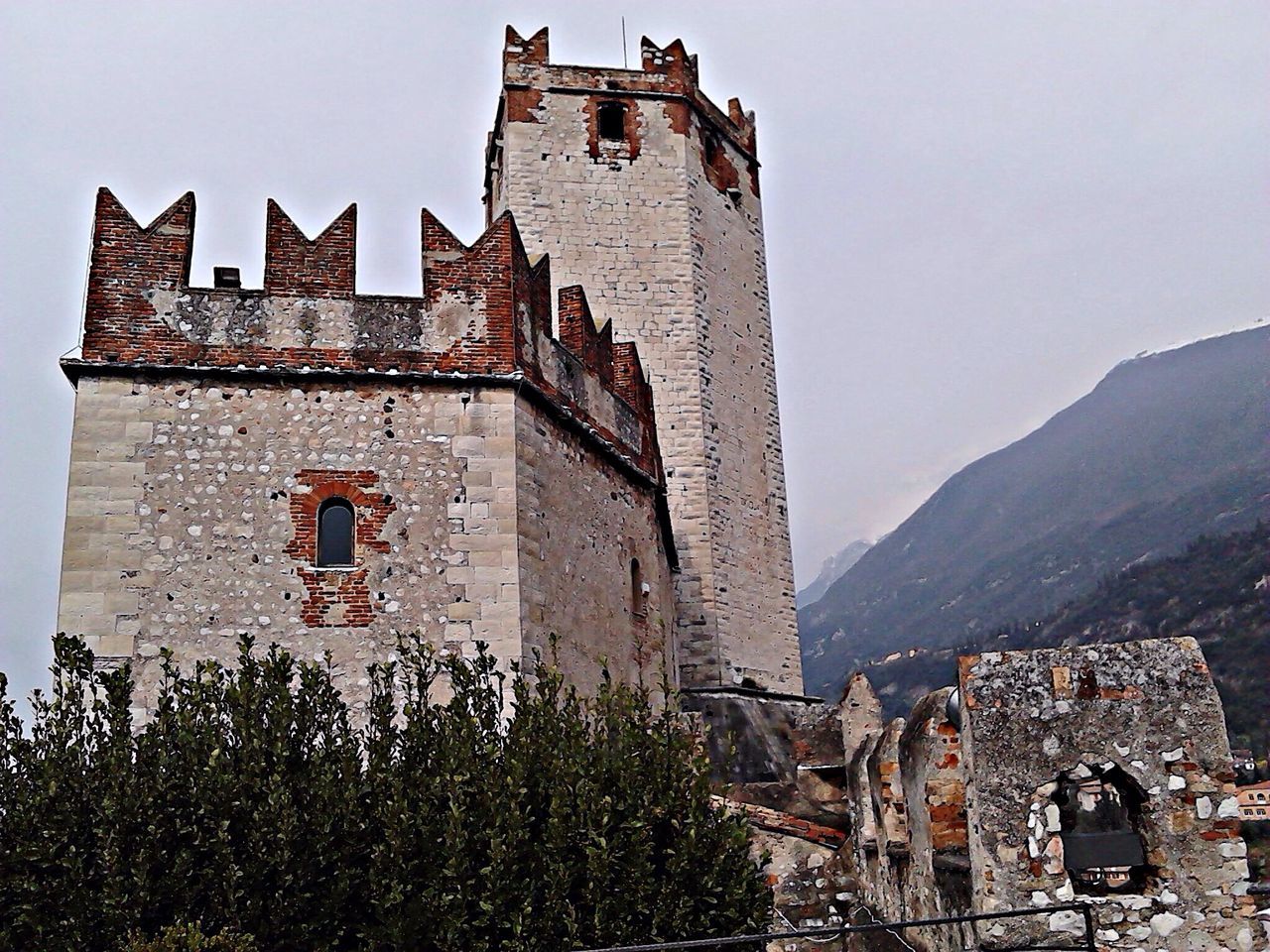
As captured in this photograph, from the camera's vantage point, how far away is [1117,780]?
7.13 meters

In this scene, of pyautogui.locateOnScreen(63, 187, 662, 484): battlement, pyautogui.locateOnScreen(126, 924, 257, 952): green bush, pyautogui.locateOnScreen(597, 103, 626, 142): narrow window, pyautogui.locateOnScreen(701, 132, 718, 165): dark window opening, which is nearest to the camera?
pyautogui.locateOnScreen(126, 924, 257, 952): green bush

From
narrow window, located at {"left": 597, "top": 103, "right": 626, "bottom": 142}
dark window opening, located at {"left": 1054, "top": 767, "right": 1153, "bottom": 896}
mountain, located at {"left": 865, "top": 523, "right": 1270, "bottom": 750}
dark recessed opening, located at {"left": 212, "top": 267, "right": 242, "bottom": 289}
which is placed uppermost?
narrow window, located at {"left": 597, "top": 103, "right": 626, "bottom": 142}

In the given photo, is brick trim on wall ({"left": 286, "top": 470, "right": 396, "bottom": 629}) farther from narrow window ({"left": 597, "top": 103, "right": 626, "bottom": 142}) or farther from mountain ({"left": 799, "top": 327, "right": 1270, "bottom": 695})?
mountain ({"left": 799, "top": 327, "right": 1270, "bottom": 695})

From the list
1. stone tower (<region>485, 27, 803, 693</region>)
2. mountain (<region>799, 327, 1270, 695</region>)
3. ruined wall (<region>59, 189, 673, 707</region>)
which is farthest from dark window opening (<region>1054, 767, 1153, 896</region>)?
mountain (<region>799, 327, 1270, 695</region>)

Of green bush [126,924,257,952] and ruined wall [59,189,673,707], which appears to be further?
ruined wall [59,189,673,707]

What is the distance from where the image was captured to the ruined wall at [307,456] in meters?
11.5

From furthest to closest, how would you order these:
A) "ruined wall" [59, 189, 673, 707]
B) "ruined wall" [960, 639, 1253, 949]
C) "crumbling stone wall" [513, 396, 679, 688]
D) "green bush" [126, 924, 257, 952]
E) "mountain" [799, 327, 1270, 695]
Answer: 1. "mountain" [799, 327, 1270, 695]
2. "crumbling stone wall" [513, 396, 679, 688]
3. "ruined wall" [59, 189, 673, 707]
4. "green bush" [126, 924, 257, 952]
5. "ruined wall" [960, 639, 1253, 949]

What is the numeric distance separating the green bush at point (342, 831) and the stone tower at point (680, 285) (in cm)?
1556

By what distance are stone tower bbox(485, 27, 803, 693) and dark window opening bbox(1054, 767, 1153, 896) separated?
16846mm

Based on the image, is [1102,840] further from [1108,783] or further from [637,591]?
[637,591]

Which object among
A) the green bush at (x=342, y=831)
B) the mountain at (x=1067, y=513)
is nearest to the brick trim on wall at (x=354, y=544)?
the green bush at (x=342, y=831)

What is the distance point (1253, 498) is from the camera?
97.8 metres

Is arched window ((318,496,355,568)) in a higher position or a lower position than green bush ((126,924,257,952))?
higher

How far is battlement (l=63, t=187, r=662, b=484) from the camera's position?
12203 mm
